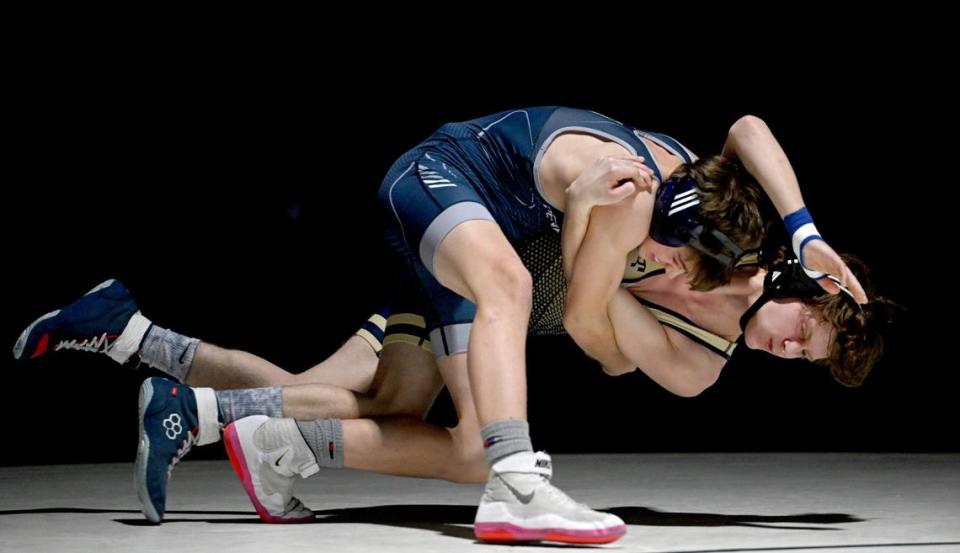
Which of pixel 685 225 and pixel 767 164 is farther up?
pixel 767 164

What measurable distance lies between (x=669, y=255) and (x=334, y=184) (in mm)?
2494

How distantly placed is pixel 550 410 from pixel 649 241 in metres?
2.48

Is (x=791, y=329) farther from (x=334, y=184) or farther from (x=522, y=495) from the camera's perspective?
(x=334, y=184)

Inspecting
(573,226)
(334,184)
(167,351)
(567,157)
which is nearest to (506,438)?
(573,226)

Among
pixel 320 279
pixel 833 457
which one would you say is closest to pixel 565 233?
pixel 833 457

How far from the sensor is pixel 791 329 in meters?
2.55

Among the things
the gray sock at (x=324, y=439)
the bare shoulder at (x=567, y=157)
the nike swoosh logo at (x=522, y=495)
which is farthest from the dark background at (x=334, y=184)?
the nike swoosh logo at (x=522, y=495)

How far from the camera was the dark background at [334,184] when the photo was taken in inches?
180

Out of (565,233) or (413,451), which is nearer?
(565,233)

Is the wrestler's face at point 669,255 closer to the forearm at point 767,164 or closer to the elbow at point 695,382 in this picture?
the forearm at point 767,164

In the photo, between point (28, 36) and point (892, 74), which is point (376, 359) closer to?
point (28, 36)

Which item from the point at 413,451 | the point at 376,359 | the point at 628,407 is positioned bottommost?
the point at 413,451

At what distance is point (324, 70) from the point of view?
473 centimetres

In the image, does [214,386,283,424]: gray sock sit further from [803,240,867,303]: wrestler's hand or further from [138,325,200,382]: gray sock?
[803,240,867,303]: wrestler's hand
